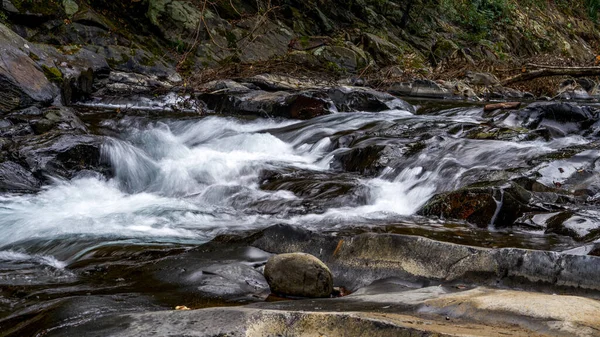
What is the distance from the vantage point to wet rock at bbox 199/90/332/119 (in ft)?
37.3

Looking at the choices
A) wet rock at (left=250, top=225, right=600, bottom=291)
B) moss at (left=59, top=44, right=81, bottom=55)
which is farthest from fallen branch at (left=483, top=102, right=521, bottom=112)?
moss at (left=59, top=44, right=81, bottom=55)

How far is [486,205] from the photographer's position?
17.1ft

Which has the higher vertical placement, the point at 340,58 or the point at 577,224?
the point at 340,58

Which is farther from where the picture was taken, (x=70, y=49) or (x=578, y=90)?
(x=578, y=90)

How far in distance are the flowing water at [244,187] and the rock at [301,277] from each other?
1.39m

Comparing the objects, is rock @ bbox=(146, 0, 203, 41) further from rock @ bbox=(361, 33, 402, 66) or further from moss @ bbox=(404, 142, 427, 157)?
moss @ bbox=(404, 142, 427, 157)

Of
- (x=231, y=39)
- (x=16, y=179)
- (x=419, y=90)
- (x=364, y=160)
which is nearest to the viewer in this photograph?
(x=16, y=179)

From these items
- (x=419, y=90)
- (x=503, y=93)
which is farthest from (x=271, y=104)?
(x=503, y=93)

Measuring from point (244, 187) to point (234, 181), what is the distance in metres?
0.45

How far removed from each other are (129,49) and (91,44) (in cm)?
96

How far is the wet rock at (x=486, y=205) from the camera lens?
5145 mm

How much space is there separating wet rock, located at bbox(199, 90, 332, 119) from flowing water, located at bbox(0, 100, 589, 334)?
2.90 ft

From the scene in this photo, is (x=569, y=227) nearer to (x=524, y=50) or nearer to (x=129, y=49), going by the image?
(x=129, y=49)

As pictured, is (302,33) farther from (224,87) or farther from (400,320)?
(400,320)
